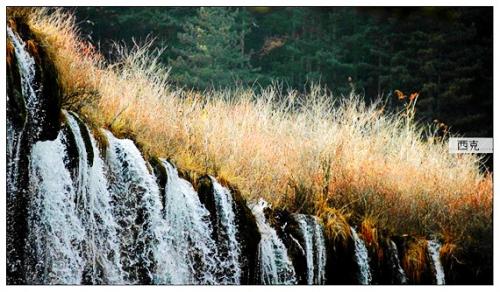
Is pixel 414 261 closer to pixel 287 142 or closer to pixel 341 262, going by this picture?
pixel 341 262

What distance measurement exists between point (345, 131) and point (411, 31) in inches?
32.1

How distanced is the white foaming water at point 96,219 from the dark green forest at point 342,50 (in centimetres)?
75

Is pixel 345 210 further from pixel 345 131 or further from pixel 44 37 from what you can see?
pixel 44 37

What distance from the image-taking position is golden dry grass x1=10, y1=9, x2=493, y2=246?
18.5 ft

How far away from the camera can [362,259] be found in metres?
5.86

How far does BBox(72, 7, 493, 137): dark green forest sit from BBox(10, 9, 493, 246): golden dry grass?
112 millimetres

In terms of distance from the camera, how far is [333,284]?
5.75 metres

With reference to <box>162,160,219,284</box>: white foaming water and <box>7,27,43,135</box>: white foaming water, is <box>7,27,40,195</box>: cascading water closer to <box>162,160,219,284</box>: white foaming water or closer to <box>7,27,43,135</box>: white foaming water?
<box>7,27,43,135</box>: white foaming water

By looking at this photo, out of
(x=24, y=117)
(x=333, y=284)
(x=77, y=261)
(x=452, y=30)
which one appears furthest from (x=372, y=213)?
(x=24, y=117)

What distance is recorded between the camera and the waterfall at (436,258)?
5.96 metres

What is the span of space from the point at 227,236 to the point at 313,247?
1.93ft

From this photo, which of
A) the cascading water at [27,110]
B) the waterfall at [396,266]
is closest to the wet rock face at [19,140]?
the cascading water at [27,110]
